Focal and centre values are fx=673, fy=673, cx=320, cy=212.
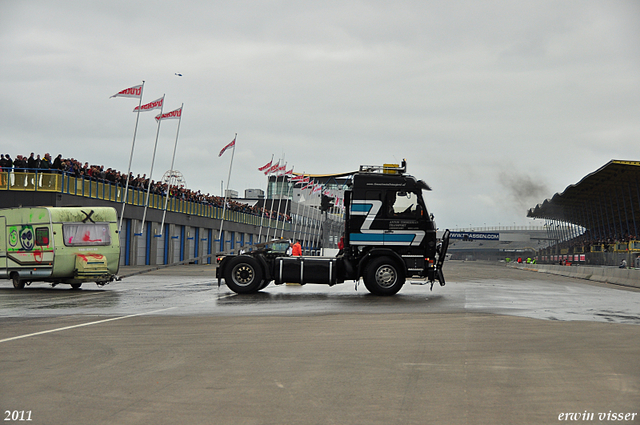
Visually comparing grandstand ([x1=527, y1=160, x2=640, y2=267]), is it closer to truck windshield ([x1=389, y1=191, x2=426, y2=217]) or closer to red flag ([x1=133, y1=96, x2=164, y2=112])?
truck windshield ([x1=389, y1=191, x2=426, y2=217])

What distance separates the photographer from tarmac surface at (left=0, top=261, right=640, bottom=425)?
19.0ft

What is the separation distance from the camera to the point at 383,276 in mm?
18938

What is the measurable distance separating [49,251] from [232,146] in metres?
33.6

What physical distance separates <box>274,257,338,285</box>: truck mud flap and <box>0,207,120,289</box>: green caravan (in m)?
6.28

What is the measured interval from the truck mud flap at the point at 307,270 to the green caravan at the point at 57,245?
6281 millimetres

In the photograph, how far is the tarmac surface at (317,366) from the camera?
580 cm

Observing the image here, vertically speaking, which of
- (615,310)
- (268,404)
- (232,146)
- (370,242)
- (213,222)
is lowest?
(268,404)

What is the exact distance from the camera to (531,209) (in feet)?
361

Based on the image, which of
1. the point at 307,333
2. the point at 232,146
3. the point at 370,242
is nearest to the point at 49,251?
the point at 370,242

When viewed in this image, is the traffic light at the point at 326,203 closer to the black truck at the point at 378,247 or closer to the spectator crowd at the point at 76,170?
the black truck at the point at 378,247

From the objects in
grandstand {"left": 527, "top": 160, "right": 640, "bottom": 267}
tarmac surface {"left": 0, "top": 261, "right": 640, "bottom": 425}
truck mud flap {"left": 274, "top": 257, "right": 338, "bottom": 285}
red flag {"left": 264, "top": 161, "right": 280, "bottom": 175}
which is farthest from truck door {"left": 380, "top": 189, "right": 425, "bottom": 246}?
red flag {"left": 264, "top": 161, "right": 280, "bottom": 175}

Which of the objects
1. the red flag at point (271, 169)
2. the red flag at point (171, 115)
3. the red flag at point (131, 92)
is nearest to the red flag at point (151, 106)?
the red flag at point (171, 115)

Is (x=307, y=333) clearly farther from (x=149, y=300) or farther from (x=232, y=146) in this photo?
(x=232, y=146)

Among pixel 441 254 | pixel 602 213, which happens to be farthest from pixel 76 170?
pixel 602 213
